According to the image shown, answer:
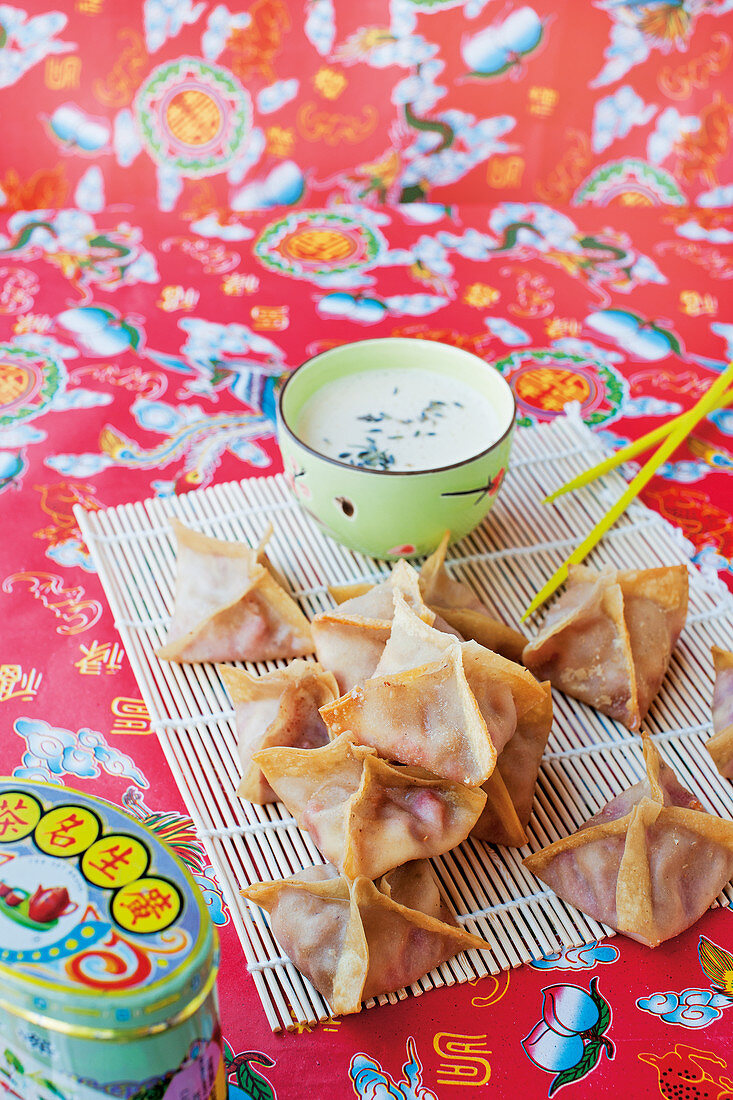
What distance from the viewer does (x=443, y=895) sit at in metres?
1.04

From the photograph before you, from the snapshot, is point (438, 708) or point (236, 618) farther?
point (236, 618)

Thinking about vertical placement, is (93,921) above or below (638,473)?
above

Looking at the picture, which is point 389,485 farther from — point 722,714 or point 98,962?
point 98,962

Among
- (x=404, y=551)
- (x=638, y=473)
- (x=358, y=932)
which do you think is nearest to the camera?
(x=358, y=932)

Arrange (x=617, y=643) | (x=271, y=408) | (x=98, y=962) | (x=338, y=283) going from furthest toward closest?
1. (x=338, y=283)
2. (x=271, y=408)
3. (x=617, y=643)
4. (x=98, y=962)

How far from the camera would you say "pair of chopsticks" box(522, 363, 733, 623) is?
139 cm

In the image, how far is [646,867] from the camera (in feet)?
3.28

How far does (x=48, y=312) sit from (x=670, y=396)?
1.16 meters

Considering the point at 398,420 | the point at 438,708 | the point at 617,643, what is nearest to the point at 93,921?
the point at 438,708

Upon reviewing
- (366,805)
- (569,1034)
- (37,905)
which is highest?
(37,905)

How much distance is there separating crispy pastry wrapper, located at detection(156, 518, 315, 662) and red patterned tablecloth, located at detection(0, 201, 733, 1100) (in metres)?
0.09

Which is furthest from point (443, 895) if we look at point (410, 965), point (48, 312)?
point (48, 312)

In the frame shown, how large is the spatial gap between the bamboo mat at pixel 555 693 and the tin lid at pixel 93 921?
0.32 meters

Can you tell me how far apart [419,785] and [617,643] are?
0.36 metres
